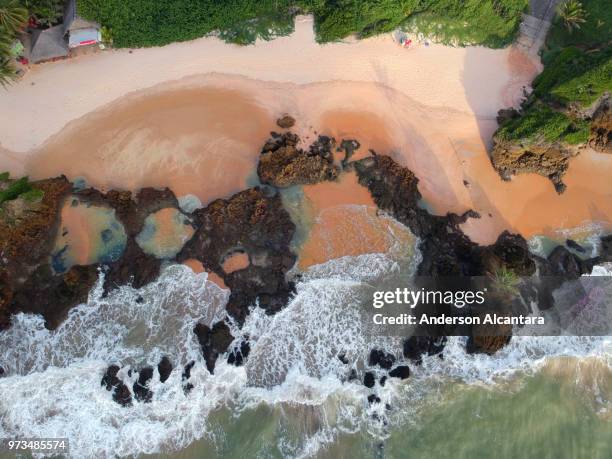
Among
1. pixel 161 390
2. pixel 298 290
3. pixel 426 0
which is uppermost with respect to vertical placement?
pixel 426 0

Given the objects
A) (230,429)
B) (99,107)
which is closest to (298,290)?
(230,429)

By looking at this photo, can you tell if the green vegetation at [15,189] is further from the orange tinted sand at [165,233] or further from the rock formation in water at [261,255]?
the orange tinted sand at [165,233]

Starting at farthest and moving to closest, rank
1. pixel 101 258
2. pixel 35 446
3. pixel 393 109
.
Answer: pixel 393 109 → pixel 101 258 → pixel 35 446

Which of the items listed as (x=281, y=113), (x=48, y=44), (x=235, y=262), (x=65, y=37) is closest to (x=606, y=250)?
(x=281, y=113)

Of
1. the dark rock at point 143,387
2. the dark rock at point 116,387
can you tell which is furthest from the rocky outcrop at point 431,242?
the dark rock at point 116,387

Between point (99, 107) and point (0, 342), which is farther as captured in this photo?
point (99, 107)

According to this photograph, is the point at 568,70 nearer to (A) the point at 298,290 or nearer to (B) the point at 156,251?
(A) the point at 298,290

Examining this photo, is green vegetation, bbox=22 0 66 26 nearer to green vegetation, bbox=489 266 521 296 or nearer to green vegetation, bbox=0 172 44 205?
green vegetation, bbox=0 172 44 205
